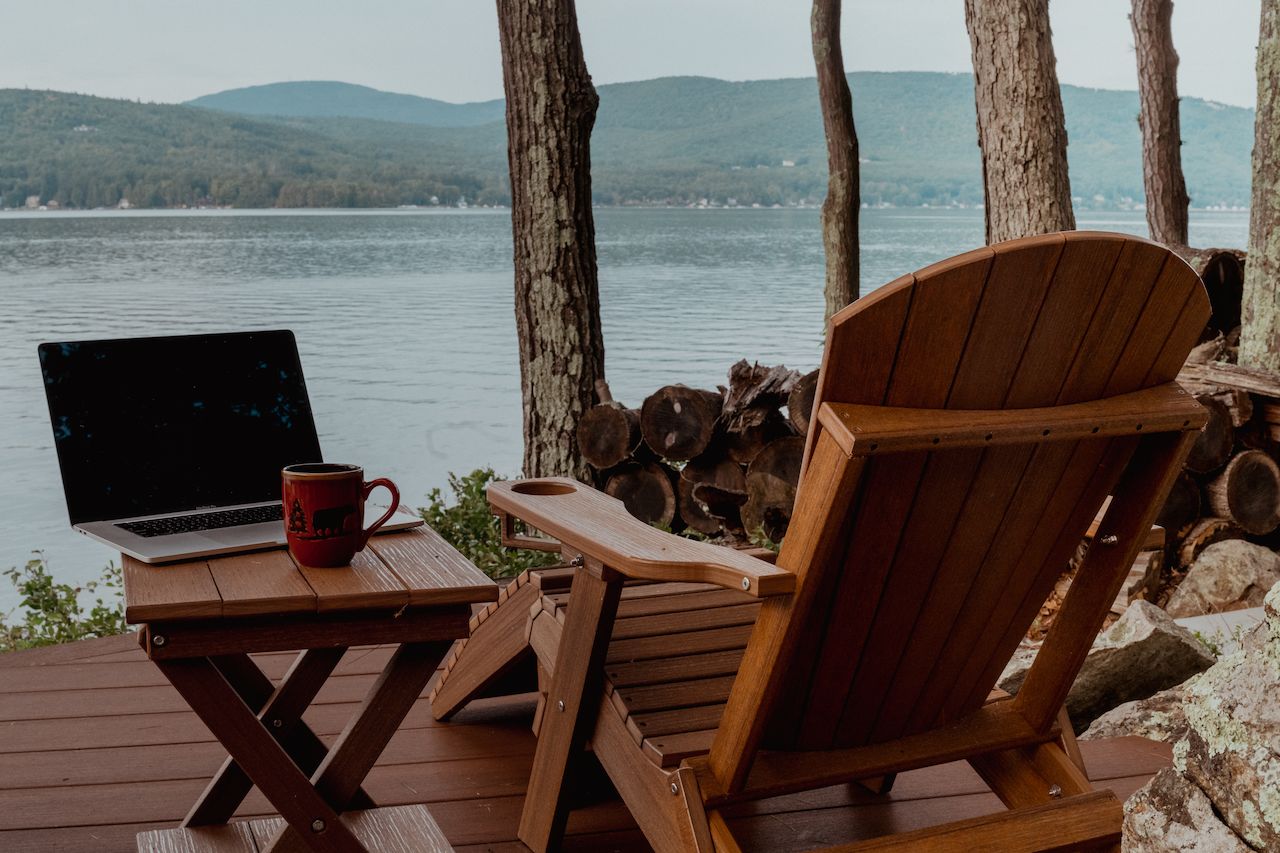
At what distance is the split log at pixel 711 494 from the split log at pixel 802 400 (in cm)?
37

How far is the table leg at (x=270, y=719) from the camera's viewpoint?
1.89 m

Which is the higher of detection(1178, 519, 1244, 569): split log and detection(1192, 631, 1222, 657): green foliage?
detection(1192, 631, 1222, 657): green foliage

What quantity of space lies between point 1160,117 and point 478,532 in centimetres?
595

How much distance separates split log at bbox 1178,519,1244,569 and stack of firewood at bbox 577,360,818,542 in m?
1.56

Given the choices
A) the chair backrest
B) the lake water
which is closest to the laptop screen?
the chair backrest

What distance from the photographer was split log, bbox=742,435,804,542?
4.92 meters

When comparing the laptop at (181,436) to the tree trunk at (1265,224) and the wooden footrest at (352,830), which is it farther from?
the tree trunk at (1265,224)

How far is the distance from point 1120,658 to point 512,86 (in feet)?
9.45

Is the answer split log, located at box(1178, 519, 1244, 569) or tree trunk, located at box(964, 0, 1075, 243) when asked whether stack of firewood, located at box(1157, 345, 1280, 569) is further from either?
tree trunk, located at box(964, 0, 1075, 243)

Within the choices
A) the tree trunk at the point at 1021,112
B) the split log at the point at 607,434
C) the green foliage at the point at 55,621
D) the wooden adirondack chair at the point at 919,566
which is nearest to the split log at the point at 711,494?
the split log at the point at 607,434

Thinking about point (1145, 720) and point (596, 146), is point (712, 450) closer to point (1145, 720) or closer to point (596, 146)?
point (1145, 720)

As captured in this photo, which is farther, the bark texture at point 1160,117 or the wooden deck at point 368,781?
the bark texture at point 1160,117

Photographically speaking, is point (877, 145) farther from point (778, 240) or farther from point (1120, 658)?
point (1120, 658)

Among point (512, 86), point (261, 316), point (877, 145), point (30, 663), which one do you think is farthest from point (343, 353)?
point (877, 145)
